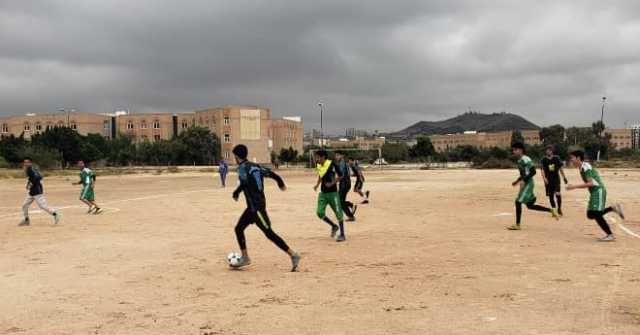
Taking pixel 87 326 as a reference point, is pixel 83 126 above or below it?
above

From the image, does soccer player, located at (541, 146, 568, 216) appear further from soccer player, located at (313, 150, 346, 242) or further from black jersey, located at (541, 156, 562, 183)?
soccer player, located at (313, 150, 346, 242)

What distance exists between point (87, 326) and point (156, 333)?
2.74 ft

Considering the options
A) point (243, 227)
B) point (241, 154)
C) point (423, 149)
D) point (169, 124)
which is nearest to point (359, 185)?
point (243, 227)

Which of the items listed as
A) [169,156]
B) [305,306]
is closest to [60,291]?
[305,306]

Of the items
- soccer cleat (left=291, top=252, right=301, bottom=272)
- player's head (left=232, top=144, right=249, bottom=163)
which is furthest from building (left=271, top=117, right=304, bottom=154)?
soccer cleat (left=291, top=252, right=301, bottom=272)

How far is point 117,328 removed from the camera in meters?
5.95

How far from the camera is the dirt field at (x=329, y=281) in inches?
237

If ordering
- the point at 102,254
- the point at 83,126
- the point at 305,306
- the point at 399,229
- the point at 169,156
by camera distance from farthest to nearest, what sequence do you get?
the point at 83,126 → the point at 169,156 → the point at 399,229 → the point at 102,254 → the point at 305,306

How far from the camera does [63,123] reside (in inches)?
5005

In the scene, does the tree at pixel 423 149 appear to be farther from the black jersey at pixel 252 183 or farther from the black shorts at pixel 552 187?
the black jersey at pixel 252 183

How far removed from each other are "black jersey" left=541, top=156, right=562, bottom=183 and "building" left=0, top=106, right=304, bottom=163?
99.1 metres

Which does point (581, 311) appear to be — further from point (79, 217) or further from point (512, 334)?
point (79, 217)

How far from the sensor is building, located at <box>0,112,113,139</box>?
126625 millimetres

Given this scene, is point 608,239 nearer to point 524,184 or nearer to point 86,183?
point 524,184
